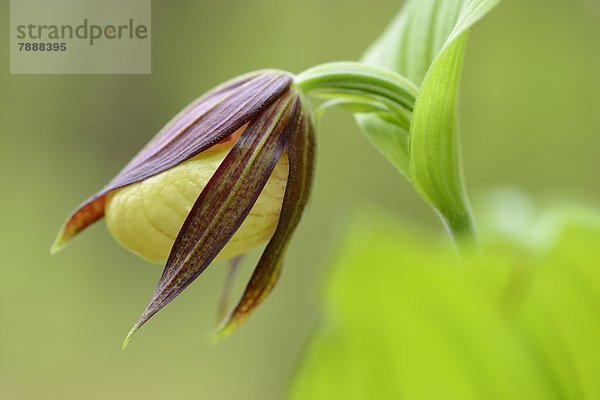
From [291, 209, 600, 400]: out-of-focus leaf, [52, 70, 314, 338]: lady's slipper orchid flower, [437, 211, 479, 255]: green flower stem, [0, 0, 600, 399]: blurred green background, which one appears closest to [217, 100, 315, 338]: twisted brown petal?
[52, 70, 314, 338]: lady's slipper orchid flower

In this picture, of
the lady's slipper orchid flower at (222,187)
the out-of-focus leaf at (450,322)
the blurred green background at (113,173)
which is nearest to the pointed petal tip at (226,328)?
the lady's slipper orchid flower at (222,187)

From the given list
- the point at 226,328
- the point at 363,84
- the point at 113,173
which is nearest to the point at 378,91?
the point at 363,84

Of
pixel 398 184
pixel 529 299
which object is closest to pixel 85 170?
pixel 398 184

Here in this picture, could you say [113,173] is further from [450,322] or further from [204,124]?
[450,322]

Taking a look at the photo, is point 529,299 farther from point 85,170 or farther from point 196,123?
point 85,170

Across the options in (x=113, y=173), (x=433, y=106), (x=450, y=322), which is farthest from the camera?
(x=113, y=173)
